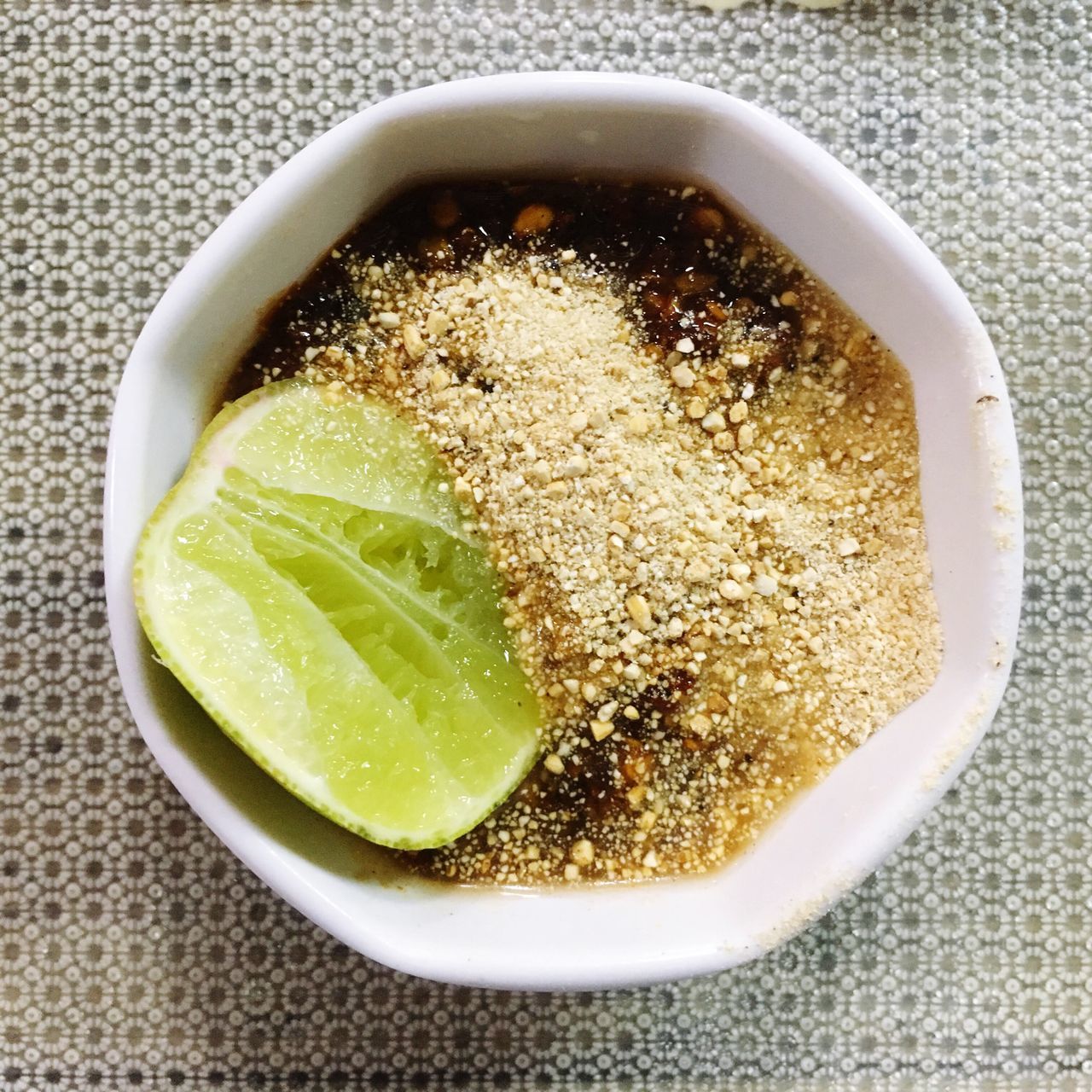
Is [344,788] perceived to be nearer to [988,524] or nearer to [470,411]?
[470,411]

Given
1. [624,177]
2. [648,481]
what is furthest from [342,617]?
[624,177]

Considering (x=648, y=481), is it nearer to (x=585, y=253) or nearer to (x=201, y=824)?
(x=585, y=253)

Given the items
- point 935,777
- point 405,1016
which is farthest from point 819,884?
point 405,1016

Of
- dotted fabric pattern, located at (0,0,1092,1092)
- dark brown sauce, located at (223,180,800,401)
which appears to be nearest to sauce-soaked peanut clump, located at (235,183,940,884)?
dark brown sauce, located at (223,180,800,401)

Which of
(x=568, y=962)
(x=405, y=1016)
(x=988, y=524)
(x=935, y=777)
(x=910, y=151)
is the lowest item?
(x=405, y=1016)

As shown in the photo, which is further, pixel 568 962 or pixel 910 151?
pixel 910 151

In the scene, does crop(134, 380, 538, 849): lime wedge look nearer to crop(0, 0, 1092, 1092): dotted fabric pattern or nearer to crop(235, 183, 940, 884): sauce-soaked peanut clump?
crop(235, 183, 940, 884): sauce-soaked peanut clump
